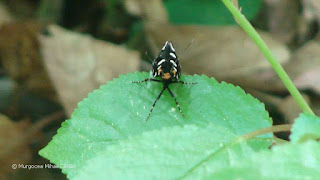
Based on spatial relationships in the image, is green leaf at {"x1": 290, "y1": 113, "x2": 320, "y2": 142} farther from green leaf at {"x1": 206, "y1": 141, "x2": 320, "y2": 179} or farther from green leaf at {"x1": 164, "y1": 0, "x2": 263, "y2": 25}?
green leaf at {"x1": 164, "y1": 0, "x2": 263, "y2": 25}

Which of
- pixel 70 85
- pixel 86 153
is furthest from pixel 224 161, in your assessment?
pixel 70 85

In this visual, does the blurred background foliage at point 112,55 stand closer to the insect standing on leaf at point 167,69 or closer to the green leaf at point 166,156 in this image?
the insect standing on leaf at point 167,69

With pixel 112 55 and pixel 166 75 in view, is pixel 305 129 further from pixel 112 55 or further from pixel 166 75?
pixel 112 55

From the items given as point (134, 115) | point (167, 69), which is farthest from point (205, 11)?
point (134, 115)

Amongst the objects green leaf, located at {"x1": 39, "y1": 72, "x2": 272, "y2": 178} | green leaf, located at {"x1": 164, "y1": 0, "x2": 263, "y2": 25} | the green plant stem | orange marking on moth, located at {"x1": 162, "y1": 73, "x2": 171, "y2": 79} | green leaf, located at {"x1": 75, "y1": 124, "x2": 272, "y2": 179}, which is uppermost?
green leaf, located at {"x1": 164, "y1": 0, "x2": 263, "y2": 25}

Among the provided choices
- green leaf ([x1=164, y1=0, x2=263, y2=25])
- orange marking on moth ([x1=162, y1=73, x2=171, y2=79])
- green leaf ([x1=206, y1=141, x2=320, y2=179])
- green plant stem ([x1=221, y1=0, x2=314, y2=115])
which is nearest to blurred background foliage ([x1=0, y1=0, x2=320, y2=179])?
green leaf ([x1=164, y1=0, x2=263, y2=25])

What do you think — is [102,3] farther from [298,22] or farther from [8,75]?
[298,22]

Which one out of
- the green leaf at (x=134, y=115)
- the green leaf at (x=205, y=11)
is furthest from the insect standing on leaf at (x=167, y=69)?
the green leaf at (x=205, y=11)
